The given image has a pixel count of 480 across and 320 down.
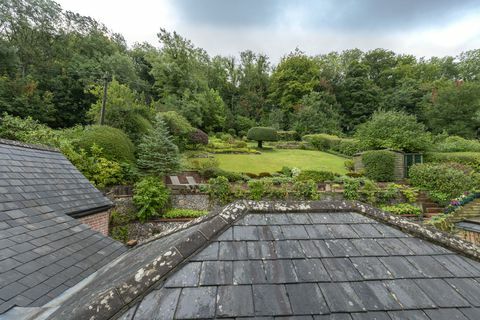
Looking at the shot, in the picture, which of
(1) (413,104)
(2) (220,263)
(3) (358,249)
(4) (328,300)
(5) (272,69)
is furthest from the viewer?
(5) (272,69)

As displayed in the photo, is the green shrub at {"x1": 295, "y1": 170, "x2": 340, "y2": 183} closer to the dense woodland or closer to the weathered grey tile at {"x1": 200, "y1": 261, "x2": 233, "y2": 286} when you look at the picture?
the dense woodland

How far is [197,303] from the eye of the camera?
61.7 inches

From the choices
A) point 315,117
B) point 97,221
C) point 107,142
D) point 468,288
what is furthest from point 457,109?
point 97,221

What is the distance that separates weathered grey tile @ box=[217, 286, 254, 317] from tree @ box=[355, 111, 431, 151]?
805 inches

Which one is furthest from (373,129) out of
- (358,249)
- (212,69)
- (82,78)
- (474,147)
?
(212,69)

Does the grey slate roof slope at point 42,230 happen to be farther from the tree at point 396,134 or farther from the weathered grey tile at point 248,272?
the tree at point 396,134

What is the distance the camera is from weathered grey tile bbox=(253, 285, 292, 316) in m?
1.52

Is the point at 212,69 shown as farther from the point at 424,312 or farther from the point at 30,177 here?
the point at 424,312

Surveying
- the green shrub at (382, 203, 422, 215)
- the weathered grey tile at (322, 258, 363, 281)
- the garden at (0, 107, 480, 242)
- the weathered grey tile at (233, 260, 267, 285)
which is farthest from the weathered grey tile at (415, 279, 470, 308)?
the green shrub at (382, 203, 422, 215)

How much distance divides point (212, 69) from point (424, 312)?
4777 centimetres

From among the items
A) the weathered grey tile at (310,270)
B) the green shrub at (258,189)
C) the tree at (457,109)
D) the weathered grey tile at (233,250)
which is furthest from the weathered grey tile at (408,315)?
the tree at (457,109)

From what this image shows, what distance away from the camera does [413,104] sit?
37.2 meters

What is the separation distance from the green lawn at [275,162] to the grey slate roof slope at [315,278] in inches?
649

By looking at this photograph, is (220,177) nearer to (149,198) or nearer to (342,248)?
(149,198)
